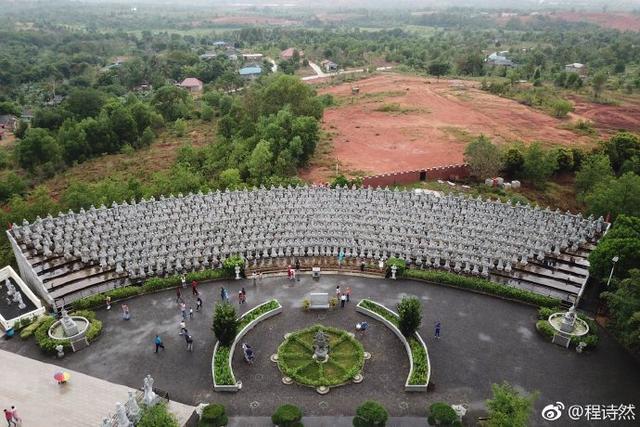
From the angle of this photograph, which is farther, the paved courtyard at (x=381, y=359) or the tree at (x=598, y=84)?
the tree at (x=598, y=84)

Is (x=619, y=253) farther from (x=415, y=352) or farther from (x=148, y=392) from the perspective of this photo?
(x=148, y=392)

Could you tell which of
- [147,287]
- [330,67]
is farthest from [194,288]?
[330,67]

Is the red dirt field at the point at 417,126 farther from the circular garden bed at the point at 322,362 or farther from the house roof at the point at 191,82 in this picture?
the house roof at the point at 191,82

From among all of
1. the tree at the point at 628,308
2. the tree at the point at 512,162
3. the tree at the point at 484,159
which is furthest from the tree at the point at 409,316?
the tree at the point at 512,162

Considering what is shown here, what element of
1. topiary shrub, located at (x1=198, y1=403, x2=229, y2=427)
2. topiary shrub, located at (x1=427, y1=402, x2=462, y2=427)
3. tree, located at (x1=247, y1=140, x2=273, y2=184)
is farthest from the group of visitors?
tree, located at (x1=247, y1=140, x2=273, y2=184)

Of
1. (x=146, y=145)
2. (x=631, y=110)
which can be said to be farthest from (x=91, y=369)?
(x=631, y=110)
